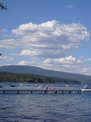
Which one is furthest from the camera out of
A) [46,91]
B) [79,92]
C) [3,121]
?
[79,92]

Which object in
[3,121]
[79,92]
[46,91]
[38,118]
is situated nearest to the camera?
[3,121]

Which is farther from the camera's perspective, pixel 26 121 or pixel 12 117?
pixel 12 117

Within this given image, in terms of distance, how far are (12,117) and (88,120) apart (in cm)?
934

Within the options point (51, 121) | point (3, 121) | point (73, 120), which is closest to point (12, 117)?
point (3, 121)

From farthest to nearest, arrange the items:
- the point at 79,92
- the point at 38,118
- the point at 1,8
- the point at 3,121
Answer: the point at 79,92 → the point at 38,118 → the point at 3,121 → the point at 1,8

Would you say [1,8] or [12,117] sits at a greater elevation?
[1,8]

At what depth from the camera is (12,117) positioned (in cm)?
3028

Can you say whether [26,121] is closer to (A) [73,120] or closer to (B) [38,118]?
(B) [38,118]

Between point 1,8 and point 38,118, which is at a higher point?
point 1,8

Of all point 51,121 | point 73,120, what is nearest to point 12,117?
point 51,121

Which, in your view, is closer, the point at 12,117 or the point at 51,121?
the point at 51,121

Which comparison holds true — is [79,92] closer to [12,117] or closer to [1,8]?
[12,117]

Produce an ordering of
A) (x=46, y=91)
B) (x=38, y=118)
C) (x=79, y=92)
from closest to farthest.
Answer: (x=38, y=118) < (x=46, y=91) < (x=79, y=92)

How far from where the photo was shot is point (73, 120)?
28.9 m
